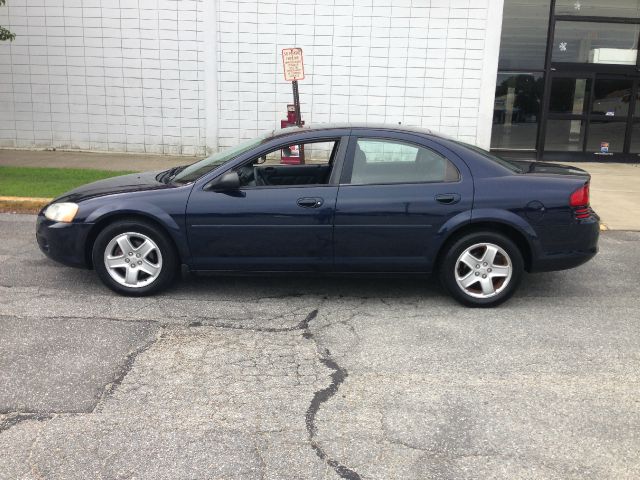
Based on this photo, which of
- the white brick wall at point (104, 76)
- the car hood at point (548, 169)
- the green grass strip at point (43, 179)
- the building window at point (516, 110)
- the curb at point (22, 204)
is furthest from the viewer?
the building window at point (516, 110)

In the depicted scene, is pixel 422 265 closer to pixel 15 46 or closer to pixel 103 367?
pixel 103 367

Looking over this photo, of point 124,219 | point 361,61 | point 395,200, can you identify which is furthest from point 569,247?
point 361,61

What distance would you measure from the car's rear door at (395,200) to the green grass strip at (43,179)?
17.8ft

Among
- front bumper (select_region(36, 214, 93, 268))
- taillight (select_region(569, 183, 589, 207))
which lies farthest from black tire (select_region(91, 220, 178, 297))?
taillight (select_region(569, 183, 589, 207))

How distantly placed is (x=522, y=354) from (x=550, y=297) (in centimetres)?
145

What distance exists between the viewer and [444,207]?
521 centimetres

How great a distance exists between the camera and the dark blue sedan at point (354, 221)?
5.22 metres

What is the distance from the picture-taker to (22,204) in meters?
8.59

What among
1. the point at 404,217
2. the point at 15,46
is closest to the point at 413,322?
the point at 404,217

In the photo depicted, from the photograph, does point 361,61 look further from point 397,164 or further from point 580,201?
point 580,201

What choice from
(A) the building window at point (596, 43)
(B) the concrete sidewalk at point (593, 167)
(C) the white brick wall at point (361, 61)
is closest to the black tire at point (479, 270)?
(B) the concrete sidewalk at point (593, 167)

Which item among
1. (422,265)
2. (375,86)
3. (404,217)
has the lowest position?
(422,265)

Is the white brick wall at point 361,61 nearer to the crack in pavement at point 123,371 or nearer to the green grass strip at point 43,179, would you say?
the green grass strip at point 43,179

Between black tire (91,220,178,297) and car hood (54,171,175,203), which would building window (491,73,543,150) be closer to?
car hood (54,171,175,203)
